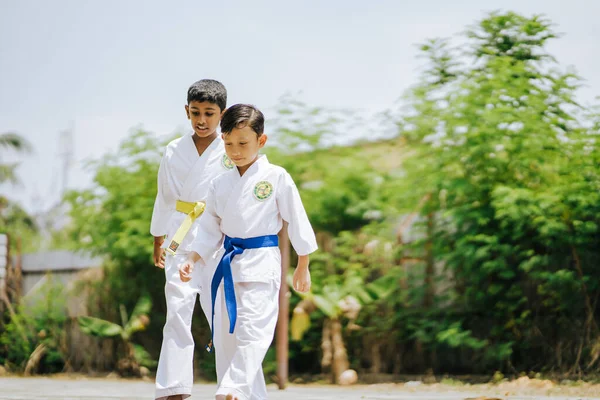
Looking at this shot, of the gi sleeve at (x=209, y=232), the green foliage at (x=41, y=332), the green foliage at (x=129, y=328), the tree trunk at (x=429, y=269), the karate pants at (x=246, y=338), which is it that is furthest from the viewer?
the green foliage at (x=41, y=332)

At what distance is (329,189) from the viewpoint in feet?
30.7

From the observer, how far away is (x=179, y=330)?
4.83m

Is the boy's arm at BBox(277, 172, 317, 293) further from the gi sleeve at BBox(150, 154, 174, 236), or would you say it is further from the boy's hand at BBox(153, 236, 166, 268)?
the boy's hand at BBox(153, 236, 166, 268)

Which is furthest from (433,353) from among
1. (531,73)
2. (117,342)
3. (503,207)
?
(117,342)

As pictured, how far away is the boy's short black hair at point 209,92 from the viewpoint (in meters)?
4.77

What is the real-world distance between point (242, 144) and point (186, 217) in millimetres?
781

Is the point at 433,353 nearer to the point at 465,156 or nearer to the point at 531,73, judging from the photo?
the point at 465,156

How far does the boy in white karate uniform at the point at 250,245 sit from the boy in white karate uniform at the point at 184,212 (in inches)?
14.8

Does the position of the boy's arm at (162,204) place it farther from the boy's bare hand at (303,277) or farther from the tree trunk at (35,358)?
the tree trunk at (35,358)

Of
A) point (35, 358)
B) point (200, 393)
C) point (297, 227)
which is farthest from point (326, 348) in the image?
point (297, 227)

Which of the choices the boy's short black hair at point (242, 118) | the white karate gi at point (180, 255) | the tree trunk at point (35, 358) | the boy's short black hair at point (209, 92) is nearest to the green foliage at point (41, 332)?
the tree trunk at point (35, 358)

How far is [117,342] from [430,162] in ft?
14.4

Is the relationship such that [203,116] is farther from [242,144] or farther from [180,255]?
[180,255]

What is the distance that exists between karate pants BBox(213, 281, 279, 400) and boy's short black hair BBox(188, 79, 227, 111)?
1046mm
